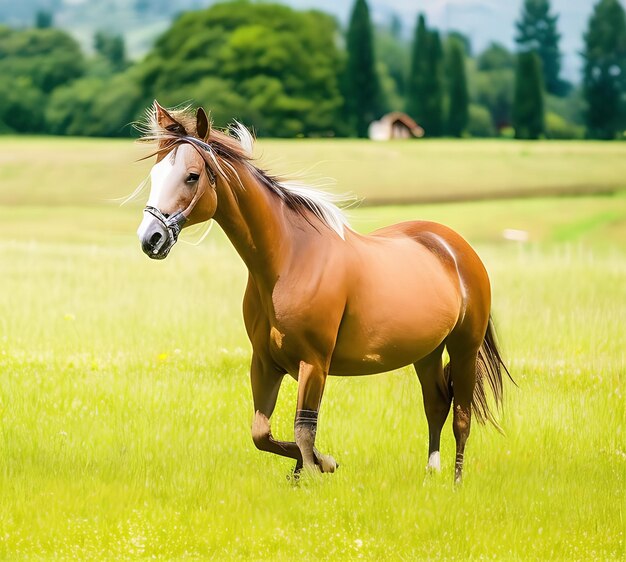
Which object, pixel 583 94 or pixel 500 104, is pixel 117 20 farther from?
pixel 583 94

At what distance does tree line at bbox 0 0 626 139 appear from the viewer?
40594mm

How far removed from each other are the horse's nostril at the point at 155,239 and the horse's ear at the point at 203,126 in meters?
0.68

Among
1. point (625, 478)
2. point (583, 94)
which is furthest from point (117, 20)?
point (625, 478)

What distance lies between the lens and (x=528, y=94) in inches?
1586

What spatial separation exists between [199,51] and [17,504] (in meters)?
52.5

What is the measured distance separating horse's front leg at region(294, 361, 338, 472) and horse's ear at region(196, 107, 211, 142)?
4.57 ft

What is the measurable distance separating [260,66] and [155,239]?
50967 millimetres

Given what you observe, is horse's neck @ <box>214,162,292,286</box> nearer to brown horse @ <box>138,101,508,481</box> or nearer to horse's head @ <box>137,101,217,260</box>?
brown horse @ <box>138,101,508,481</box>

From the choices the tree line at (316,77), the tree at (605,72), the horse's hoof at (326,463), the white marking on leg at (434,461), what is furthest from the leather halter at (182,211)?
the tree at (605,72)

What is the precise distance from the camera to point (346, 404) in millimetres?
8578

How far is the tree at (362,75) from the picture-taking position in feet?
148

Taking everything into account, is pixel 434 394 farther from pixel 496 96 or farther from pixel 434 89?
pixel 496 96

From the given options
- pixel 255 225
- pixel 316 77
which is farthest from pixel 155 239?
pixel 316 77

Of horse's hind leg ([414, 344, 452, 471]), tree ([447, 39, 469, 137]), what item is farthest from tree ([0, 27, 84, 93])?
horse's hind leg ([414, 344, 452, 471])
